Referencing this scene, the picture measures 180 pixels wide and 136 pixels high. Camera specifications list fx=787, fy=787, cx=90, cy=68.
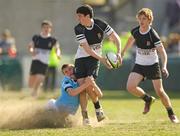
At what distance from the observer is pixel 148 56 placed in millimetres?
14273

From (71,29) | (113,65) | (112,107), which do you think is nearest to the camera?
(113,65)

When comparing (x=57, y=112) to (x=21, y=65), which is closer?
(x=57, y=112)

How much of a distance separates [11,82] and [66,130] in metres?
14.5

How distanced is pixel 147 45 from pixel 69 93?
1707 mm

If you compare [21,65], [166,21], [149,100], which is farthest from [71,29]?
[149,100]

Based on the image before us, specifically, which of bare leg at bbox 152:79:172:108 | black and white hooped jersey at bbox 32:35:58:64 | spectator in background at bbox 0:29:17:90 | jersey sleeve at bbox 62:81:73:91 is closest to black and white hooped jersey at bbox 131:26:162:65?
bare leg at bbox 152:79:172:108

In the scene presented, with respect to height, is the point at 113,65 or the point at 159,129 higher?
the point at 113,65

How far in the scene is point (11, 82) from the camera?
1070 inches

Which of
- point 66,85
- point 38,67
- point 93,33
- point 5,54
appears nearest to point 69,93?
point 66,85

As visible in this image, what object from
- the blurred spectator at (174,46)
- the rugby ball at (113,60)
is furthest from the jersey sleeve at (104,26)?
the blurred spectator at (174,46)

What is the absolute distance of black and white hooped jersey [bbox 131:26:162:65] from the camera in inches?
555

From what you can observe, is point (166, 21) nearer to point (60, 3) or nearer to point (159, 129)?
point (60, 3)

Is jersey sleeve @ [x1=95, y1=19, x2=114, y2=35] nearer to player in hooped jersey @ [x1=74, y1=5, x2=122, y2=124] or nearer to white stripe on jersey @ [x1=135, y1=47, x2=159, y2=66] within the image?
player in hooped jersey @ [x1=74, y1=5, x2=122, y2=124]

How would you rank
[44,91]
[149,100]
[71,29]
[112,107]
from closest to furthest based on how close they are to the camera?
[149,100]
[112,107]
[44,91]
[71,29]
